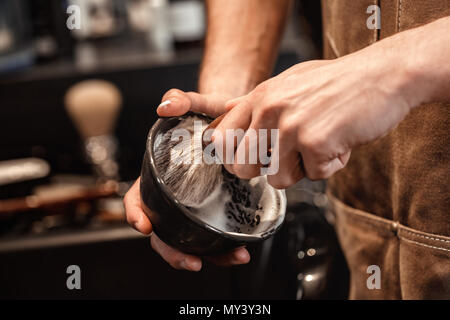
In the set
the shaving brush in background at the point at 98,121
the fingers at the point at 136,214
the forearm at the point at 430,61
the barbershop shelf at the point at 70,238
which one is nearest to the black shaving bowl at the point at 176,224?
the fingers at the point at 136,214

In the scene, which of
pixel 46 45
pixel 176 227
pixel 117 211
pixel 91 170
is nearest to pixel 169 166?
pixel 176 227

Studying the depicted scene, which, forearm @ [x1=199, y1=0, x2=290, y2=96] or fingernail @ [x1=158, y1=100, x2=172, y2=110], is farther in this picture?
forearm @ [x1=199, y1=0, x2=290, y2=96]

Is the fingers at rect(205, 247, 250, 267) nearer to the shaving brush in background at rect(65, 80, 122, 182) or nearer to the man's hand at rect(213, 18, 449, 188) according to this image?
the man's hand at rect(213, 18, 449, 188)

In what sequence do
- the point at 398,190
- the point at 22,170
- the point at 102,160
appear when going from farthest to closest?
1. the point at 102,160
2. the point at 22,170
3. the point at 398,190

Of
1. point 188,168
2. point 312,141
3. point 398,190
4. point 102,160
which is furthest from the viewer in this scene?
point 102,160

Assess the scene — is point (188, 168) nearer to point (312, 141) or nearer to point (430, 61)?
point (312, 141)

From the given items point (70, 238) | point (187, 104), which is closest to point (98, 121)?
point (70, 238)

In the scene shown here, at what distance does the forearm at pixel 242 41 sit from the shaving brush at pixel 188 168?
0.79ft

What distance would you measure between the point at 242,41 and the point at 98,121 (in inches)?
40.8

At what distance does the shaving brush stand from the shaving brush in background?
117 cm

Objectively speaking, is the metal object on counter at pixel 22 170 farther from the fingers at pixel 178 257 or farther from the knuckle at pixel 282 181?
the knuckle at pixel 282 181

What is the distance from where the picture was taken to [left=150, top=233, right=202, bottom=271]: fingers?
67cm

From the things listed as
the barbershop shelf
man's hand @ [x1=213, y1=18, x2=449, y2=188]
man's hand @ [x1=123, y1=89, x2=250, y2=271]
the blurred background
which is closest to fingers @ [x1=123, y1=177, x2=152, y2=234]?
man's hand @ [x1=123, y1=89, x2=250, y2=271]

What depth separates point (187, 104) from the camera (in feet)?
2.29
